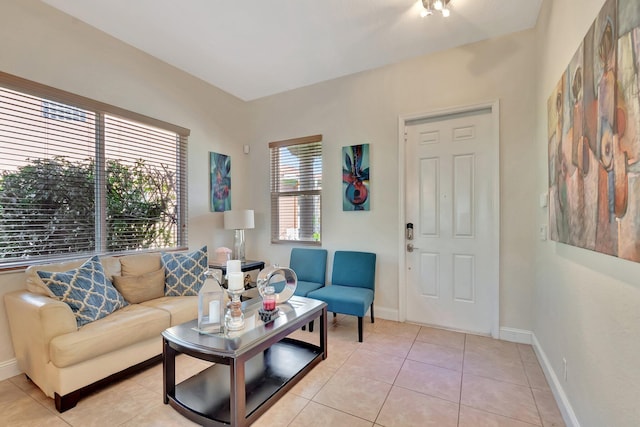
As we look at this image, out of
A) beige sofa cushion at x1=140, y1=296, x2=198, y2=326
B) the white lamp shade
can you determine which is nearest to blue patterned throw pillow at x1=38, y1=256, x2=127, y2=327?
beige sofa cushion at x1=140, y1=296, x2=198, y2=326

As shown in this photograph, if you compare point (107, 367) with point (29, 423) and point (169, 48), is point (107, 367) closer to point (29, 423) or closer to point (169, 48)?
point (29, 423)

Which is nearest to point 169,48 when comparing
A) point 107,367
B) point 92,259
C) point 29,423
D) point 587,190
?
point 92,259

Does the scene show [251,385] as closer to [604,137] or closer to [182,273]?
[182,273]

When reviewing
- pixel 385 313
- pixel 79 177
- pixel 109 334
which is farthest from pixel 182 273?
pixel 385 313

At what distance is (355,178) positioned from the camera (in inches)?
138

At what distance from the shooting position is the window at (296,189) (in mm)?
3834

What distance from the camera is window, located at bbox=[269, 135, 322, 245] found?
151 inches

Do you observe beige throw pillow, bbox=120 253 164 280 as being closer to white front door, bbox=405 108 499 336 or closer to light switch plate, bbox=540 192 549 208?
white front door, bbox=405 108 499 336

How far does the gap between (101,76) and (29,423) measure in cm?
278

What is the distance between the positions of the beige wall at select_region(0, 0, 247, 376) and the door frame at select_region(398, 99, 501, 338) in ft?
7.74

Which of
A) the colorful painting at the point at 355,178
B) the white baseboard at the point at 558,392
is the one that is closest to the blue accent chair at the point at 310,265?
the colorful painting at the point at 355,178

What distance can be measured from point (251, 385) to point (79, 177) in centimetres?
238

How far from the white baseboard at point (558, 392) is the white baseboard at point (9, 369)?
12.4 feet

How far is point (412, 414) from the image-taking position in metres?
1.76
